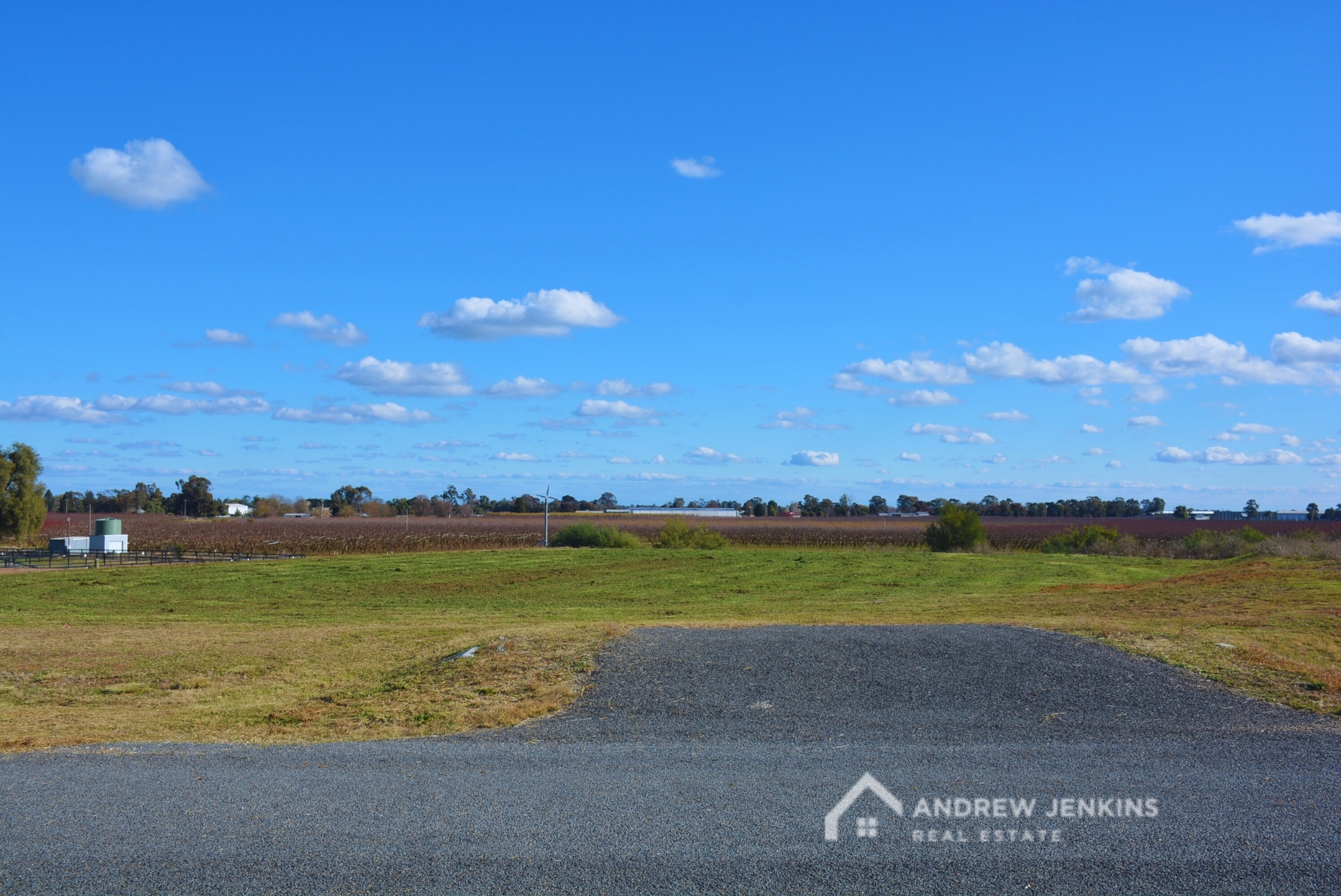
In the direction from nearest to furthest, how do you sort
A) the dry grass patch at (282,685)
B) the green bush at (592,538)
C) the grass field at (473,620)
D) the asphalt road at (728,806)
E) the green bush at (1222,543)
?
1. the asphalt road at (728,806)
2. the dry grass patch at (282,685)
3. the grass field at (473,620)
4. the green bush at (1222,543)
5. the green bush at (592,538)

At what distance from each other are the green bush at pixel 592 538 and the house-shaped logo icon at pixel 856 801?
50.7 meters

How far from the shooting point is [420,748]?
8.38m

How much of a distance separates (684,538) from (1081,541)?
25318mm

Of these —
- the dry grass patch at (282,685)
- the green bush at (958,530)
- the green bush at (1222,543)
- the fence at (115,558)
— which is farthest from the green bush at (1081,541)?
the dry grass patch at (282,685)

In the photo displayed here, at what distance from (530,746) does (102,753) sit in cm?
351

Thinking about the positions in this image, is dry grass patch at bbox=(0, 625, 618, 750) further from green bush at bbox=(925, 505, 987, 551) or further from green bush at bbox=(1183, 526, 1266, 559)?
green bush at bbox=(1183, 526, 1266, 559)

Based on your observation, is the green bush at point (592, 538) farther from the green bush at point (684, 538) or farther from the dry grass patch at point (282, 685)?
the dry grass patch at point (282, 685)

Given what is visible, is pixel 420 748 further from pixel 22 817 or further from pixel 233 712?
pixel 233 712

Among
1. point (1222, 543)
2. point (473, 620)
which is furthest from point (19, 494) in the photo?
point (1222, 543)

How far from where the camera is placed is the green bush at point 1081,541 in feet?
197

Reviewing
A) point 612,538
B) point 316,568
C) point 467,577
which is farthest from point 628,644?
point 612,538

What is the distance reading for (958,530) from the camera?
58.2 metres

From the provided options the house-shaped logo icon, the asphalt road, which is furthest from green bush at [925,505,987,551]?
the house-shaped logo icon

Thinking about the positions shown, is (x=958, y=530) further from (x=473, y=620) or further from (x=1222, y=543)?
(x=473, y=620)
